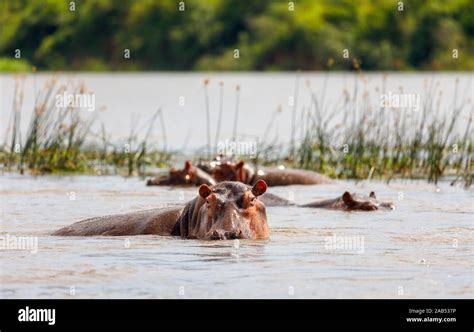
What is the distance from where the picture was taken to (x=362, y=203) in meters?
15.7

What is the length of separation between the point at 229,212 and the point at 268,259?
51 cm

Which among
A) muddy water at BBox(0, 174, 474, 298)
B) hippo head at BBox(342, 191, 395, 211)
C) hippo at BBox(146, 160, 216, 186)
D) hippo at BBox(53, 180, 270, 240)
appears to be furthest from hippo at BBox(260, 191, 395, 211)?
hippo at BBox(53, 180, 270, 240)

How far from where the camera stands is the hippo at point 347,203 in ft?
51.2

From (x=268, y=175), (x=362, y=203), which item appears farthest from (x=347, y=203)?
(x=268, y=175)

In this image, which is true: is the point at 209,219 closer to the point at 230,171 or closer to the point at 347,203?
the point at 347,203

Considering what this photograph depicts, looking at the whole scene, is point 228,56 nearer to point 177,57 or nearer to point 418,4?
point 177,57

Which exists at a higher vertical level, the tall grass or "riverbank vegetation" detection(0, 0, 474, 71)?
"riverbank vegetation" detection(0, 0, 474, 71)

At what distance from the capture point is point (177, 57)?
78.6 metres

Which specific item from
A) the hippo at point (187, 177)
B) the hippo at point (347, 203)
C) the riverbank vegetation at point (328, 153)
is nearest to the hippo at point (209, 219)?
the hippo at point (347, 203)

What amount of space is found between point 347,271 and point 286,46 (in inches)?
2561

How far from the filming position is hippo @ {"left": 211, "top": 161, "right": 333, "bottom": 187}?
18328 millimetres

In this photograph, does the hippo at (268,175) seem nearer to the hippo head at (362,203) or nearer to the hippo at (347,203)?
the hippo at (347,203)

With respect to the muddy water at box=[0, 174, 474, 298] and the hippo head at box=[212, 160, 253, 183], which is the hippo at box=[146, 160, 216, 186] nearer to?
the hippo head at box=[212, 160, 253, 183]
